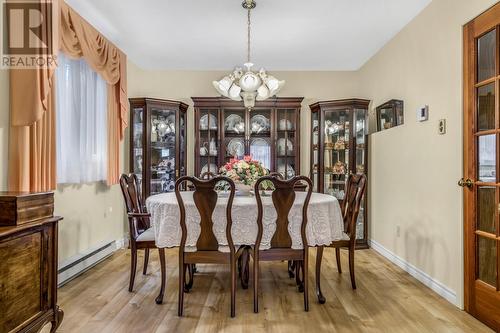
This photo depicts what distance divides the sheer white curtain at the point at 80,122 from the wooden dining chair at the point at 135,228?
0.75 metres

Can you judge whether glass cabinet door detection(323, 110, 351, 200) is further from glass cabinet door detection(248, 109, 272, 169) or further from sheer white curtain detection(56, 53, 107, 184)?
sheer white curtain detection(56, 53, 107, 184)

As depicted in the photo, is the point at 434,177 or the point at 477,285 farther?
the point at 434,177

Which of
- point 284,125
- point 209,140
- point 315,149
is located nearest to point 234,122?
point 209,140

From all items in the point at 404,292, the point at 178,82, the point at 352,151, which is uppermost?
the point at 178,82

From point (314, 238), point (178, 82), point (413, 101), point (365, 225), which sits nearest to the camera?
point (314, 238)

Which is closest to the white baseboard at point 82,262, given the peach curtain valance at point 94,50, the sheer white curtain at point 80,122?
the sheer white curtain at point 80,122

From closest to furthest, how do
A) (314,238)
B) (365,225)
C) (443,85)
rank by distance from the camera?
(314,238) < (443,85) < (365,225)

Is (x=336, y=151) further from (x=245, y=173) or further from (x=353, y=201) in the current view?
(x=245, y=173)

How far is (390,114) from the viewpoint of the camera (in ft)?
12.7

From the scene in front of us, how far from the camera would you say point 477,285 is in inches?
91.7

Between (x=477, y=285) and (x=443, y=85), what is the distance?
5.25 feet

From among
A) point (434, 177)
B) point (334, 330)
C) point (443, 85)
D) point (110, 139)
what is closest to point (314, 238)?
point (334, 330)

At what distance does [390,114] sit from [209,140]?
2548mm

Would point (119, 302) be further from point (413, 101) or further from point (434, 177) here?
point (413, 101)
